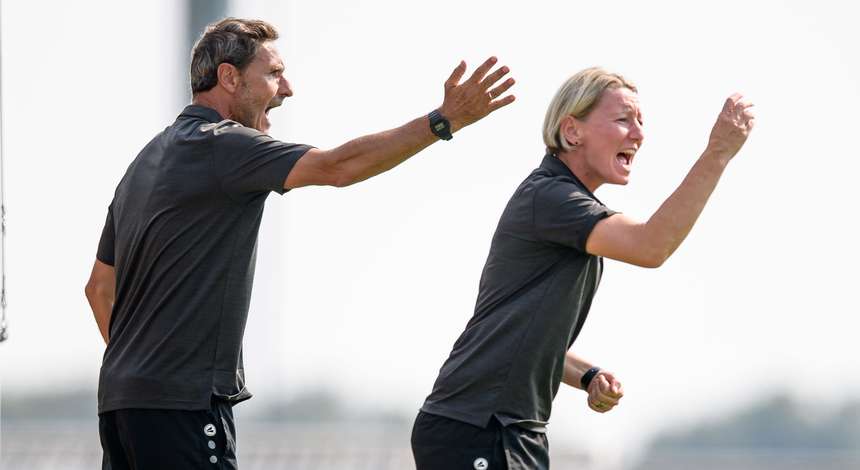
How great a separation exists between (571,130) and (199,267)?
1244 millimetres

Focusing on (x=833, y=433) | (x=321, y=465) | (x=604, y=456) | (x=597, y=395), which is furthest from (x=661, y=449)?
(x=597, y=395)

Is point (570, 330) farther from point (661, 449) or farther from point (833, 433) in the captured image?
point (833, 433)

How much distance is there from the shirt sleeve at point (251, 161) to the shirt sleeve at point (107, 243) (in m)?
0.67

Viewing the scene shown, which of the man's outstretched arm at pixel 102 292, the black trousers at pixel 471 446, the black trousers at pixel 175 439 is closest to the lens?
the black trousers at pixel 471 446

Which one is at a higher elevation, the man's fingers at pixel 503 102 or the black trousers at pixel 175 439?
the man's fingers at pixel 503 102

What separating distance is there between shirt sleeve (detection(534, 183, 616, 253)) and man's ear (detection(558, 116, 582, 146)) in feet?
0.83

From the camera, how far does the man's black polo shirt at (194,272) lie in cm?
687

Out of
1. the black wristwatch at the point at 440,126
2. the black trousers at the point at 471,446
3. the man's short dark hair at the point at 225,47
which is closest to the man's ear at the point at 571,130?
the black wristwatch at the point at 440,126

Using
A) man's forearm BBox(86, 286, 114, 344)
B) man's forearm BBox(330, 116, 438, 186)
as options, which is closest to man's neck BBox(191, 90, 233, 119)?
man's forearm BBox(330, 116, 438, 186)

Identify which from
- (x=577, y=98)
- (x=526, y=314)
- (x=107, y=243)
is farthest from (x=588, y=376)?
(x=107, y=243)

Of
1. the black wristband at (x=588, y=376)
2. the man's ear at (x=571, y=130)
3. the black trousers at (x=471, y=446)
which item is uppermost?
the man's ear at (x=571, y=130)

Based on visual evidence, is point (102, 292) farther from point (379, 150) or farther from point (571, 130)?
point (571, 130)

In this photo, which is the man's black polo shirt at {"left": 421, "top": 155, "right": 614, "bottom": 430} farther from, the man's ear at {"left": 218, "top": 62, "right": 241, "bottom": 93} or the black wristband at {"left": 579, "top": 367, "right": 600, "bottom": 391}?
the man's ear at {"left": 218, "top": 62, "right": 241, "bottom": 93}

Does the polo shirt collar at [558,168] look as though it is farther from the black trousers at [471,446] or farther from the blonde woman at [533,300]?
the black trousers at [471,446]
